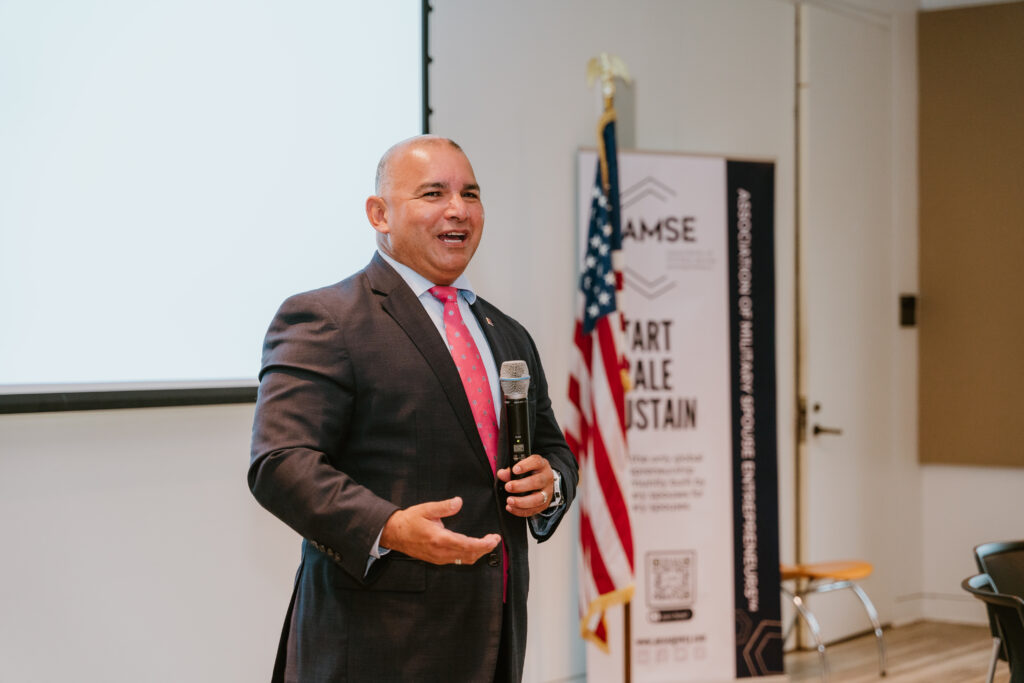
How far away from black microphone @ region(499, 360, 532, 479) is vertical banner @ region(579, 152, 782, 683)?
2.40 meters

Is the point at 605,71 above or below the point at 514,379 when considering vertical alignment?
above

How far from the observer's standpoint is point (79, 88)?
2850mm

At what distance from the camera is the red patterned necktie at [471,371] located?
74.5 inches

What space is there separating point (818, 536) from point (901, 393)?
110 centimetres

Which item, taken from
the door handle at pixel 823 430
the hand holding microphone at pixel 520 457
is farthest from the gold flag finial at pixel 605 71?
the hand holding microphone at pixel 520 457

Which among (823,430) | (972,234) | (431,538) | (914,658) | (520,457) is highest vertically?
(972,234)

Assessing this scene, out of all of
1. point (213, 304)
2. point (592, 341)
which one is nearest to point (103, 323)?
point (213, 304)

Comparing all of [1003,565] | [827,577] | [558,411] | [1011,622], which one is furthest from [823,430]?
[1011,622]

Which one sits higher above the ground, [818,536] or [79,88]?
[79,88]

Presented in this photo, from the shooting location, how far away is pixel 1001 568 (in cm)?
307

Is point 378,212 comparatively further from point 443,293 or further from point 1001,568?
point 1001,568

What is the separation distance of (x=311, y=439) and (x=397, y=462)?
0.18 meters

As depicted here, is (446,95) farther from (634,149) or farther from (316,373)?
(316,373)

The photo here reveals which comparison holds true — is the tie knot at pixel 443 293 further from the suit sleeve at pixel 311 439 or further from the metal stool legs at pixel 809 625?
the metal stool legs at pixel 809 625
